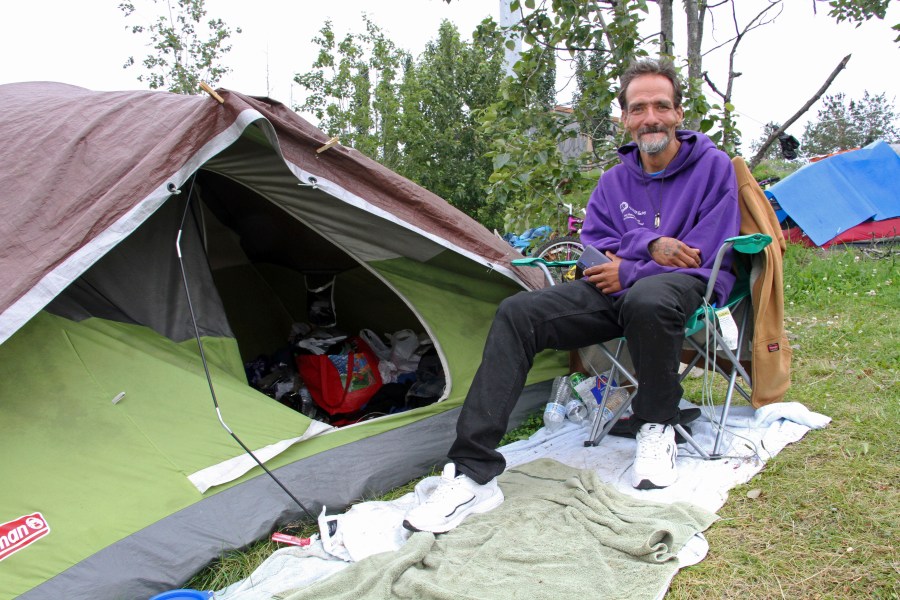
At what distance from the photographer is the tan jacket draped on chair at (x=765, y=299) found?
2131 millimetres

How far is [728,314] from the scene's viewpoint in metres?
2.04

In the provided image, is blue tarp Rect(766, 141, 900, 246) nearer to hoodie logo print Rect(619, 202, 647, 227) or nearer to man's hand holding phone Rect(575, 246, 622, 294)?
hoodie logo print Rect(619, 202, 647, 227)

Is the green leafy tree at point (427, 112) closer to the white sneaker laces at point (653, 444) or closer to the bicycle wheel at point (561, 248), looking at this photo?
the bicycle wheel at point (561, 248)

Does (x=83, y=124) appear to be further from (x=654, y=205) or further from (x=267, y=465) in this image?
(x=654, y=205)

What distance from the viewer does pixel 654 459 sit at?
1.99 metres

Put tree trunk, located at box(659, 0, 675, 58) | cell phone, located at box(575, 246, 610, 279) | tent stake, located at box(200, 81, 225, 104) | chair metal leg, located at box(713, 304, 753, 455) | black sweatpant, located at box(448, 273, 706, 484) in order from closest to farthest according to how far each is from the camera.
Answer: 1. tent stake, located at box(200, 81, 225, 104)
2. black sweatpant, located at box(448, 273, 706, 484)
3. chair metal leg, located at box(713, 304, 753, 455)
4. cell phone, located at box(575, 246, 610, 279)
5. tree trunk, located at box(659, 0, 675, 58)

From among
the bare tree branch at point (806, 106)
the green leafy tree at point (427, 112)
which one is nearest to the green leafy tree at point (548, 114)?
the bare tree branch at point (806, 106)

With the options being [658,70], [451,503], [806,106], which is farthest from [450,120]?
[451,503]

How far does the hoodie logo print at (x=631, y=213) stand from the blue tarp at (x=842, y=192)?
4127 millimetres

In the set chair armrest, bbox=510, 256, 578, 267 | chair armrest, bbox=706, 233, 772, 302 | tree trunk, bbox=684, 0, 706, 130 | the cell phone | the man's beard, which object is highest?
tree trunk, bbox=684, 0, 706, 130

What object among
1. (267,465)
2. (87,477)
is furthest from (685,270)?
(87,477)

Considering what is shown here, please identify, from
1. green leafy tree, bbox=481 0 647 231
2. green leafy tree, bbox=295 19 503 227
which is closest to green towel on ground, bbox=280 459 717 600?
green leafy tree, bbox=481 0 647 231

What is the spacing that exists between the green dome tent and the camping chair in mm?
542

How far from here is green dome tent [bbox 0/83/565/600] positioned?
1.64m
